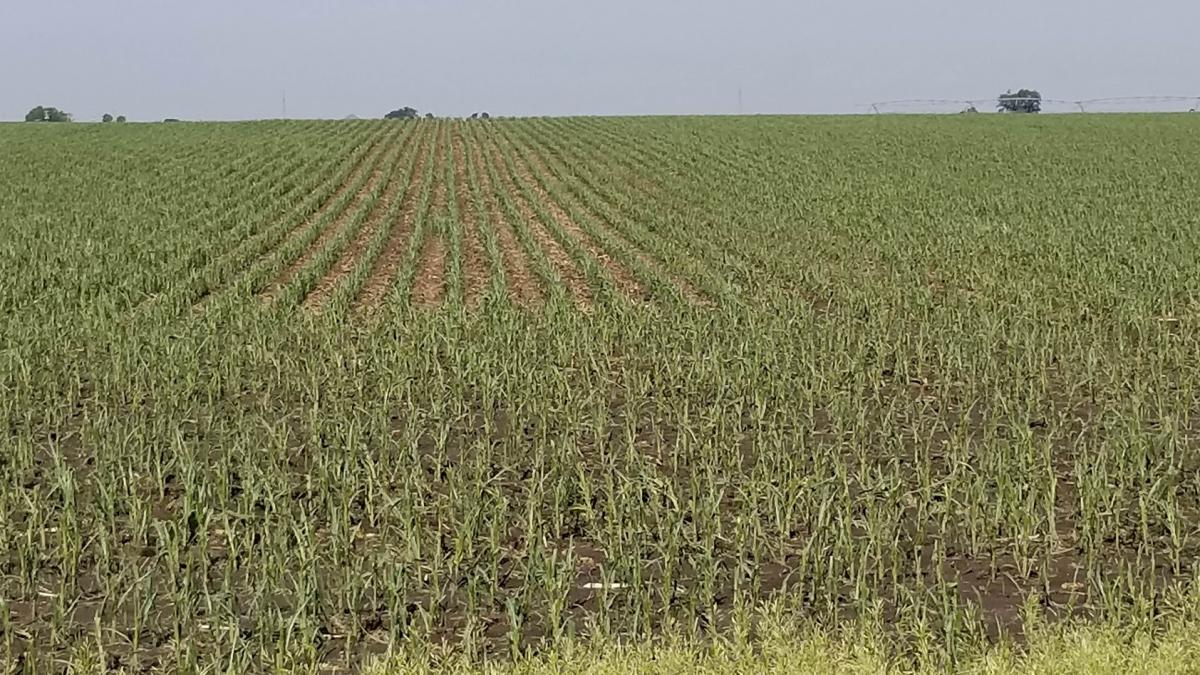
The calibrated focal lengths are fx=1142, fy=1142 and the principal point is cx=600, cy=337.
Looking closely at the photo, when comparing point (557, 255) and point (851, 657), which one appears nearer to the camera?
point (851, 657)

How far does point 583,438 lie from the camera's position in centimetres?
808

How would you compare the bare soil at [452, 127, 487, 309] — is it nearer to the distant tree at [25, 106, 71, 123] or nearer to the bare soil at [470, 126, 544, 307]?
the bare soil at [470, 126, 544, 307]

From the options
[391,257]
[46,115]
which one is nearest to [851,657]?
[391,257]

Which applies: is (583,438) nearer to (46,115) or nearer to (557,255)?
(557,255)

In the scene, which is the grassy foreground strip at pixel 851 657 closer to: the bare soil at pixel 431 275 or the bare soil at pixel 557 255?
the bare soil at pixel 557 255

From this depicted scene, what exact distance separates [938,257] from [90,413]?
38.6ft

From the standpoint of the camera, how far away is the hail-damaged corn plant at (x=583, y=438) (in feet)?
16.8

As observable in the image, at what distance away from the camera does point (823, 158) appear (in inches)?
1444

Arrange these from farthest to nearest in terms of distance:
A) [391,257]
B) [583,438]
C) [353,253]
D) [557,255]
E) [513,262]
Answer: [353,253] < [557,255] < [391,257] < [513,262] < [583,438]

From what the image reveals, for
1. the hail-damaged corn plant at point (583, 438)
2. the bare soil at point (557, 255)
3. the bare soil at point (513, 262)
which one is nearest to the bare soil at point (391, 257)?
the hail-damaged corn plant at point (583, 438)

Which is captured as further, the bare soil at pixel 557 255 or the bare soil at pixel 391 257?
the bare soil at pixel 557 255

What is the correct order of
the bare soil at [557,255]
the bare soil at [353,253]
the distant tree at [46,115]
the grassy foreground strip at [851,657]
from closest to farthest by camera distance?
the grassy foreground strip at [851,657] → the bare soil at [353,253] → the bare soil at [557,255] → the distant tree at [46,115]

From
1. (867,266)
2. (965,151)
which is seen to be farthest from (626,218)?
(965,151)

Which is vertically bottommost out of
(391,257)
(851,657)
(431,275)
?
(851,657)
